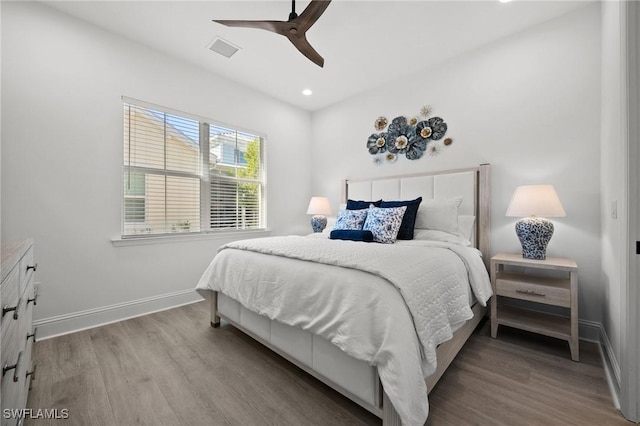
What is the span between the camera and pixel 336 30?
8.50 ft

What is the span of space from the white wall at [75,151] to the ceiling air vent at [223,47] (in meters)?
0.51

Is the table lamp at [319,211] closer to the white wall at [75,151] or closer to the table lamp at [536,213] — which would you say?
the white wall at [75,151]

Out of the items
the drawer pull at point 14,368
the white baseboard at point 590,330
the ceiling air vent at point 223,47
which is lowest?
the white baseboard at point 590,330

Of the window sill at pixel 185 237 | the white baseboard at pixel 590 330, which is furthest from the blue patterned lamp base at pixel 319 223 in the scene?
the white baseboard at pixel 590 330

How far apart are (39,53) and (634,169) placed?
13.6ft

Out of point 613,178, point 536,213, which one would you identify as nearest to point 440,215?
point 536,213

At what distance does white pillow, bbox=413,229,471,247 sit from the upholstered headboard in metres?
0.35

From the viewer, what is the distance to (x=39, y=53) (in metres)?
2.25

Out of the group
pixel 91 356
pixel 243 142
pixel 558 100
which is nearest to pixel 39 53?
pixel 243 142

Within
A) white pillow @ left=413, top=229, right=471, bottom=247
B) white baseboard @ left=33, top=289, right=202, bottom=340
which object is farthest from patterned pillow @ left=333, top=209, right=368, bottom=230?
white baseboard @ left=33, top=289, right=202, bottom=340

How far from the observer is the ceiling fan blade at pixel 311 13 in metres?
1.76

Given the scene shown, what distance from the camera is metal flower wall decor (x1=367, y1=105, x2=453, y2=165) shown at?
3166mm

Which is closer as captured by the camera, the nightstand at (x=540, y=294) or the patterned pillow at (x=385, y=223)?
the nightstand at (x=540, y=294)

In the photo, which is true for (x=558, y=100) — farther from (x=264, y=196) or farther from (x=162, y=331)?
(x=162, y=331)
